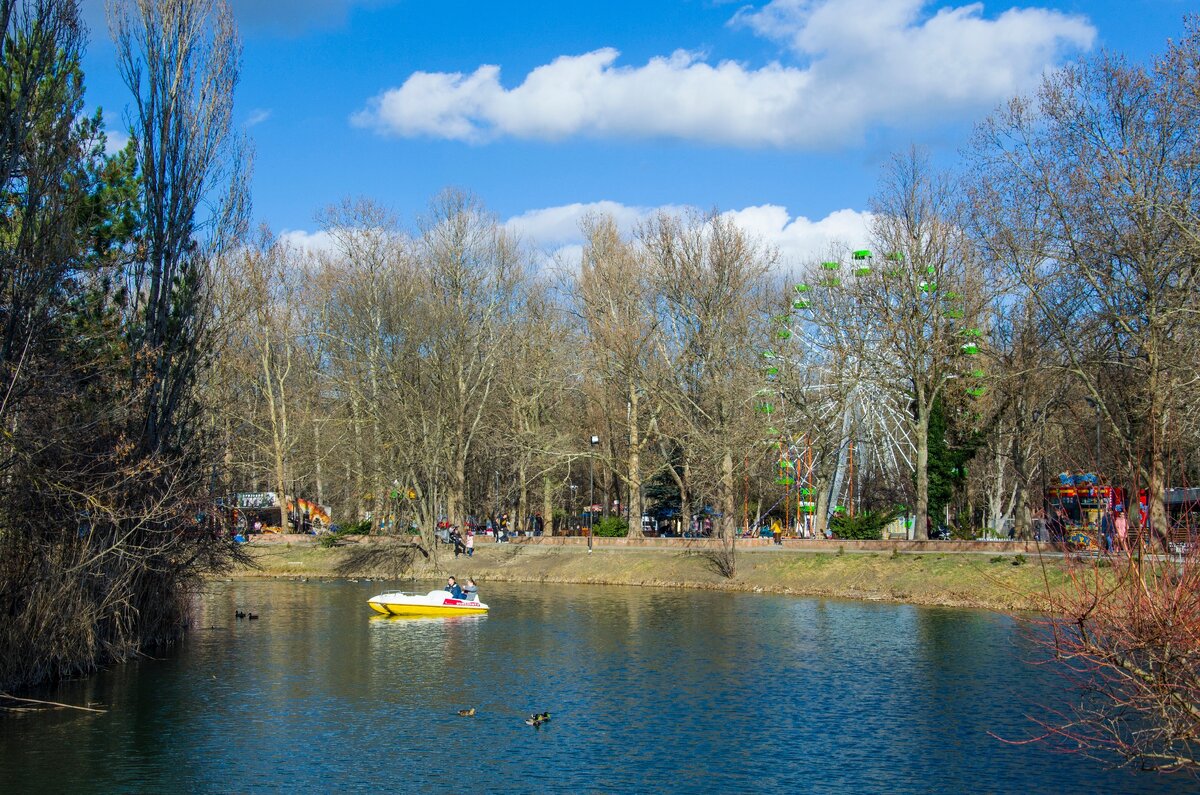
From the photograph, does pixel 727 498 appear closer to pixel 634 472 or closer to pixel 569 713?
pixel 634 472

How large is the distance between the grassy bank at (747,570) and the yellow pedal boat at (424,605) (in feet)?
15.3

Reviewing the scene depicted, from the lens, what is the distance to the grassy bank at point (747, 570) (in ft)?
137

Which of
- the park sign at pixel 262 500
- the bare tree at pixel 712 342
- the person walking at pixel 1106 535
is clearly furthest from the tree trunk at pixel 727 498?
the park sign at pixel 262 500

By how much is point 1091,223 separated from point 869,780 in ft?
86.7

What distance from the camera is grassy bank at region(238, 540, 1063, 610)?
41.8m

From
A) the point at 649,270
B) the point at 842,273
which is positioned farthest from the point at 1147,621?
the point at 649,270

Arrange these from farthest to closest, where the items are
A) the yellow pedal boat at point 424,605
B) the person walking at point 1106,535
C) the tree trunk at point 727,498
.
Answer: the tree trunk at point 727,498
the yellow pedal boat at point 424,605
the person walking at point 1106,535

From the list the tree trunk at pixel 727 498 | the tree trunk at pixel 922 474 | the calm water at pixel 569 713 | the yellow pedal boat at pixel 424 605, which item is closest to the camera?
the calm water at pixel 569 713

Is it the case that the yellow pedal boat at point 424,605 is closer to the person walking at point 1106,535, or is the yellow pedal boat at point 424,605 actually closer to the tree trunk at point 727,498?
the tree trunk at point 727,498

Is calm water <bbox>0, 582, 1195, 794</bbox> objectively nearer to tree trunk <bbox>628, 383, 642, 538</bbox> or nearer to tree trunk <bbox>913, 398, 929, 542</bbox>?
tree trunk <bbox>913, 398, 929, 542</bbox>

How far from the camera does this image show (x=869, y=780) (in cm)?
1827

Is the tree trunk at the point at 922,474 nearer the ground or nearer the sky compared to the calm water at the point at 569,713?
nearer the sky

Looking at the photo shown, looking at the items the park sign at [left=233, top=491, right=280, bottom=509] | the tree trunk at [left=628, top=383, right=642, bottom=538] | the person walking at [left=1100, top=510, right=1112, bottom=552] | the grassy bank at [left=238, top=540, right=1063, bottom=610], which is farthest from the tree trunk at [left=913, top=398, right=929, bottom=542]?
the park sign at [left=233, top=491, right=280, bottom=509]

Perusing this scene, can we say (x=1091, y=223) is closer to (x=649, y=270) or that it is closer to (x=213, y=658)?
(x=649, y=270)
